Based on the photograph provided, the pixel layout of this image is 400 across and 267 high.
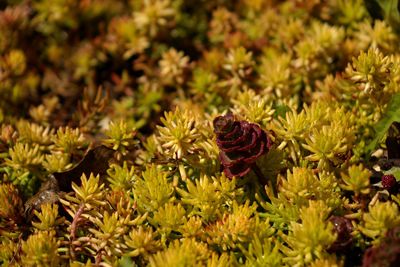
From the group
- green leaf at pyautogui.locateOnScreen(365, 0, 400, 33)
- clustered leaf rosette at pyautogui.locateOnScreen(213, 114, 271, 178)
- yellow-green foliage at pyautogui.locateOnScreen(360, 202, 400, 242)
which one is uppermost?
green leaf at pyautogui.locateOnScreen(365, 0, 400, 33)

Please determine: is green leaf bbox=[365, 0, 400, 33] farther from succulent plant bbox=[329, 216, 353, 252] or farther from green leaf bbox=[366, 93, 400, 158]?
succulent plant bbox=[329, 216, 353, 252]

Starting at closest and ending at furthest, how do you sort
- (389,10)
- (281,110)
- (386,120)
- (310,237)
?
(310,237)
(386,120)
(281,110)
(389,10)

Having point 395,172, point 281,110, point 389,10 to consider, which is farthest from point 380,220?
point 389,10

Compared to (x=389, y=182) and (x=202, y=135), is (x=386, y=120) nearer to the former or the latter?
(x=389, y=182)

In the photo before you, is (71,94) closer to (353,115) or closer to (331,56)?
(331,56)

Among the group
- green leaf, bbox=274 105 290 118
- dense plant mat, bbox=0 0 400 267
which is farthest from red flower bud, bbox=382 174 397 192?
green leaf, bbox=274 105 290 118

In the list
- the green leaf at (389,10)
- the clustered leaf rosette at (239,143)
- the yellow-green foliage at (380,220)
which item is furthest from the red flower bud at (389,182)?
the green leaf at (389,10)

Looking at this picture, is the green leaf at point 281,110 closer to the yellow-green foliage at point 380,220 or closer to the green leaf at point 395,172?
the green leaf at point 395,172
